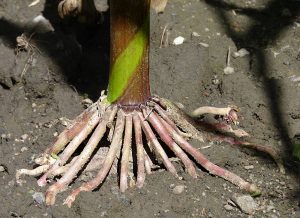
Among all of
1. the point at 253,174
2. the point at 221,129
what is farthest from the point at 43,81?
the point at 253,174

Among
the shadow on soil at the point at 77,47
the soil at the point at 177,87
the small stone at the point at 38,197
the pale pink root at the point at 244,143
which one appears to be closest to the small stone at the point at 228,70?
the soil at the point at 177,87

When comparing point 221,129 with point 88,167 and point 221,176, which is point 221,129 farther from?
point 88,167

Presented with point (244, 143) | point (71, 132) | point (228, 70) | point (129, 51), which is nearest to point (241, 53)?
point (228, 70)

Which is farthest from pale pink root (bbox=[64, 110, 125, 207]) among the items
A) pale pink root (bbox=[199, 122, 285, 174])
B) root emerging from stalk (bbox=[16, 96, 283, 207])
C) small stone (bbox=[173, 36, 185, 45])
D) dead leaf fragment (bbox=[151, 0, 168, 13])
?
dead leaf fragment (bbox=[151, 0, 168, 13])

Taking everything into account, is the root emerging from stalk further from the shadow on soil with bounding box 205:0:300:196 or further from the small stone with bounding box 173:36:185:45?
the small stone with bounding box 173:36:185:45

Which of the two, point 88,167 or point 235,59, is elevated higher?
point 235,59

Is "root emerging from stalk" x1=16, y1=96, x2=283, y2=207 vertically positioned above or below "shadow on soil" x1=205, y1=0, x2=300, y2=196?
below

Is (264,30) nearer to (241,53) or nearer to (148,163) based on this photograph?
(241,53)
